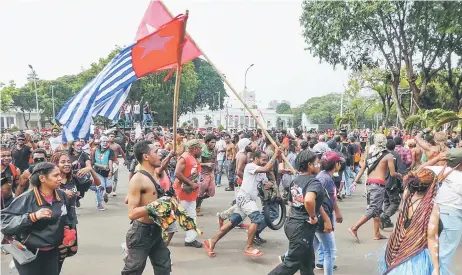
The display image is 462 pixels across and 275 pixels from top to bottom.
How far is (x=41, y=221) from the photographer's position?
10.4 ft

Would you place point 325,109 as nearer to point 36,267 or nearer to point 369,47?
point 369,47

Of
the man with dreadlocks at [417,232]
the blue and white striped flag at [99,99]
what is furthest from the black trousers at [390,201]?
the blue and white striped flag at [99,99]

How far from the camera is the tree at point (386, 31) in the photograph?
743 inches

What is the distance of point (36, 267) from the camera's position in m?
3.24

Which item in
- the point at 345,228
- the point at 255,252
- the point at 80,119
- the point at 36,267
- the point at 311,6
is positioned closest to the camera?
the point at 36,267

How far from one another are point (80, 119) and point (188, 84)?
3759cm

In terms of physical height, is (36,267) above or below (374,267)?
above

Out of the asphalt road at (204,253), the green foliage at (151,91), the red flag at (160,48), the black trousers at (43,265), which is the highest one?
the green foliage at (151,91)

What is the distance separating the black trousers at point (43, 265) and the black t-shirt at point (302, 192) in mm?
2271

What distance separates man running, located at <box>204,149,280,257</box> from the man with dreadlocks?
226 centimetres

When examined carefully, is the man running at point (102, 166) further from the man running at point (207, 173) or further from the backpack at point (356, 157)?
the backpack at point (356, 157)

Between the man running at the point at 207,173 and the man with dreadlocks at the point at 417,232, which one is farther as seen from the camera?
the man running at the point at 207,173

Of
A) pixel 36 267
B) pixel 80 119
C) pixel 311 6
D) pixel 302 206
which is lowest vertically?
pixel 36 267

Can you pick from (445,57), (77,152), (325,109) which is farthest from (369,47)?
(325,109)
